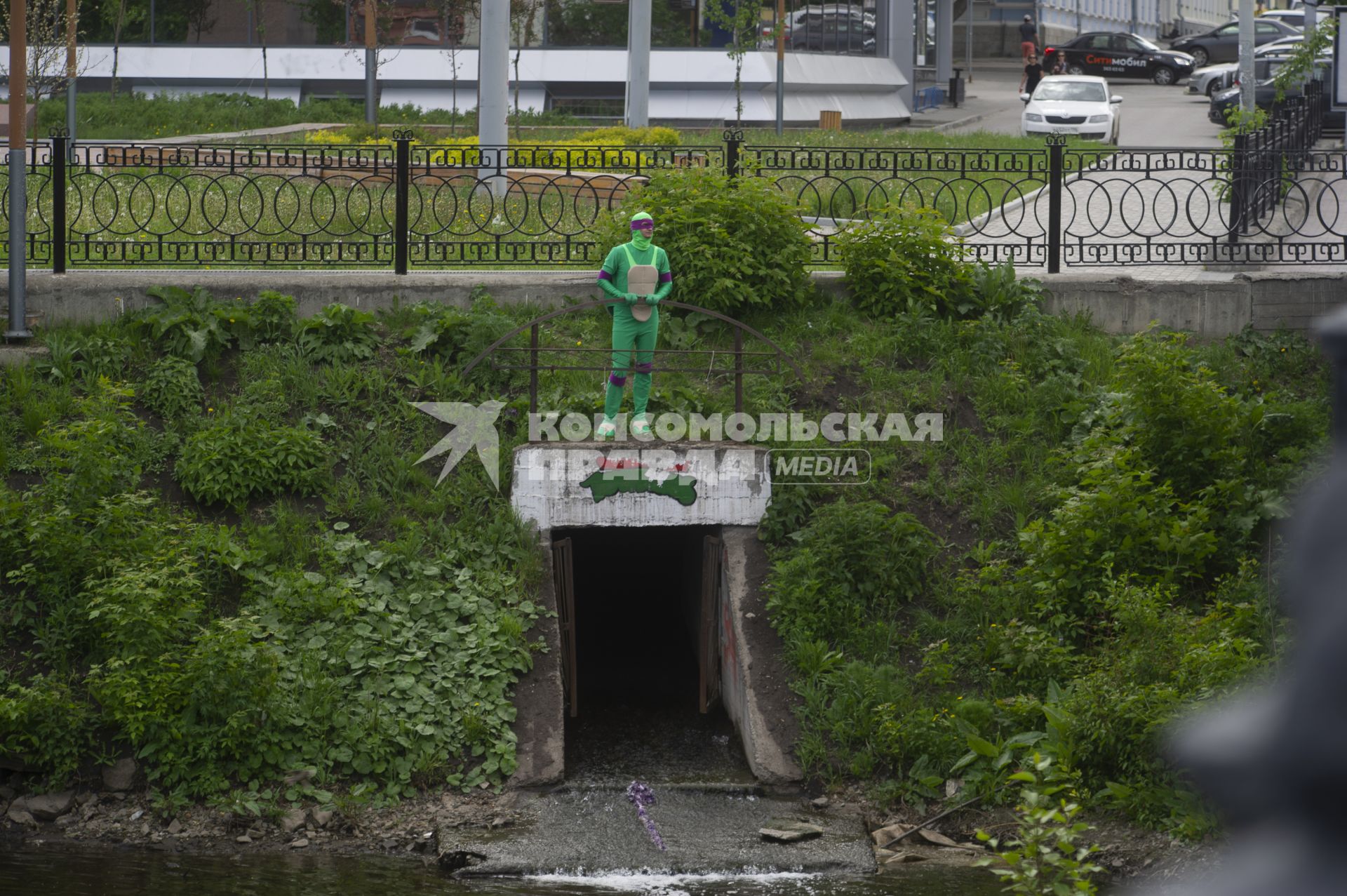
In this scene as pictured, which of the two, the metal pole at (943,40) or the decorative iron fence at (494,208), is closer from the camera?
the decorative iron fence at (494,208)

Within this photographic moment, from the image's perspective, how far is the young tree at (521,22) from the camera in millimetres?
26283

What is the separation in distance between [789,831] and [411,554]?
3.19 m

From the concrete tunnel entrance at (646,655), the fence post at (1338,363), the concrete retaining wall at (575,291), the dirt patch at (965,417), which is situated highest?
the fence post at (1338,363)

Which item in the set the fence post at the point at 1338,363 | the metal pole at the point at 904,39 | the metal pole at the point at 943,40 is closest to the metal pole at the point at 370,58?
the metal pole at the point at 904,39

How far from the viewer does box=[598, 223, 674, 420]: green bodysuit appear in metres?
9.50

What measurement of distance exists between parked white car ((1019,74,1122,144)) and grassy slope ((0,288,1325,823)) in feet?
53.3

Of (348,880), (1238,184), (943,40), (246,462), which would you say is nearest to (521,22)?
(943,40)

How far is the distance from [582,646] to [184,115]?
59.8 feet

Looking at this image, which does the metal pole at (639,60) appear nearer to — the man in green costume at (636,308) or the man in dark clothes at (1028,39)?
the man in green costume at (636,308)

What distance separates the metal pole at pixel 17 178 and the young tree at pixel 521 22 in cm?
1363

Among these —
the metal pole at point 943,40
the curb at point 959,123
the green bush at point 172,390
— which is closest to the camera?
the green bush at point 172,390

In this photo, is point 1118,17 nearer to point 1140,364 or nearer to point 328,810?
point 1140,364

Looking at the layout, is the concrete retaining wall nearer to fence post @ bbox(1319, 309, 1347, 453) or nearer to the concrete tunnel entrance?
the concrete tunnel entrance

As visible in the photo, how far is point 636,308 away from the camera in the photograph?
31.8ft
